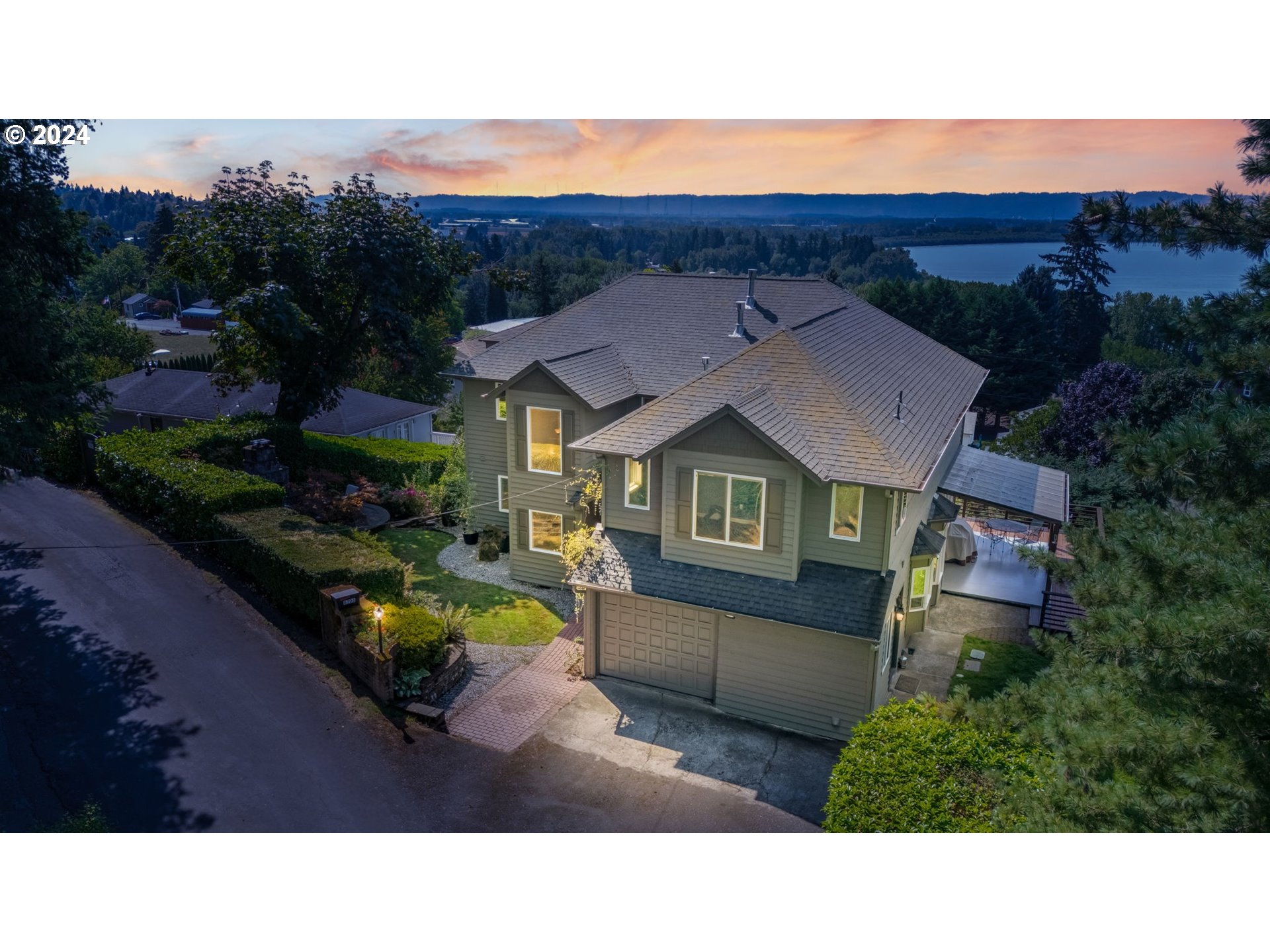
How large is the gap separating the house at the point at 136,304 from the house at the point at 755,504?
8795 cm

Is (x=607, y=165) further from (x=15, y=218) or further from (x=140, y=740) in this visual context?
→ (x=140, y=740)

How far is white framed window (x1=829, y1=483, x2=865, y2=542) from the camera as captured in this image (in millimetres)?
16047

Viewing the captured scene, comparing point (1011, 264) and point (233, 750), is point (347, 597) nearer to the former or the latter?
point (233, 750)

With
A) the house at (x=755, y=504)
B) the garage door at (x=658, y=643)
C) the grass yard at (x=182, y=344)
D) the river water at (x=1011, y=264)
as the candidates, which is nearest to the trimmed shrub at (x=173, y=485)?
the house at (x=755, y=504)

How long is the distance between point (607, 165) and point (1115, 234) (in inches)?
603

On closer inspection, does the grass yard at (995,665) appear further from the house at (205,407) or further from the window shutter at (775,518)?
the house at (205,407)

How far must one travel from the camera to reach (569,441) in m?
21.9

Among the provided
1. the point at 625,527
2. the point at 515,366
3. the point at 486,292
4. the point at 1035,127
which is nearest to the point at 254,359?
the point at 515,366

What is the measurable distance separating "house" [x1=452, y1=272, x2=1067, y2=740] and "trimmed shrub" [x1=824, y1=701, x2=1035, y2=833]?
10.5 feet

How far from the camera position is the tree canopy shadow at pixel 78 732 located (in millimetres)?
12523

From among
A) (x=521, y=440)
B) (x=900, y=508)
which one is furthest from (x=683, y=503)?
(x=521, y=440)

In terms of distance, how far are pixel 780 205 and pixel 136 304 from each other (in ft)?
287

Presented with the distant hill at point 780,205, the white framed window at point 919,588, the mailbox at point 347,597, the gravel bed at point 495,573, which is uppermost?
the distant hill at point 780,205

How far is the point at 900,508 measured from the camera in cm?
1645
